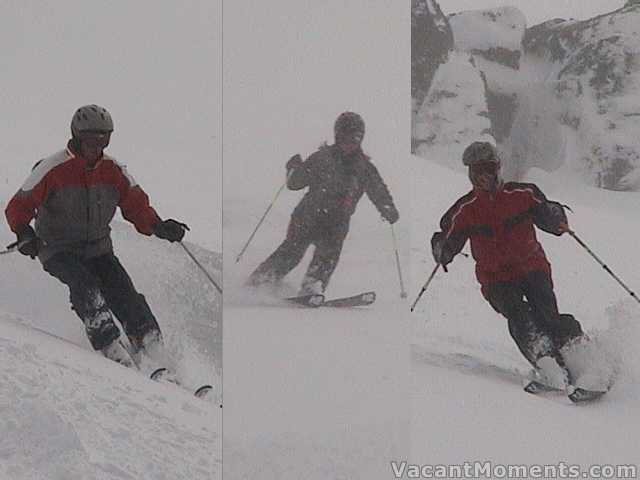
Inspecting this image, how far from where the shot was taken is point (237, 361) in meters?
2.57

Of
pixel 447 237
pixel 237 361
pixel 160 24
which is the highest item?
pixel 160 24

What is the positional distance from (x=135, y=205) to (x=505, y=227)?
3.42ft

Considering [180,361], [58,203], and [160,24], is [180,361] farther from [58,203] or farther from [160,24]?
[160,24]

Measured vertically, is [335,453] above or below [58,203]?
below

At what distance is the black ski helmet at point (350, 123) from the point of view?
100 inches

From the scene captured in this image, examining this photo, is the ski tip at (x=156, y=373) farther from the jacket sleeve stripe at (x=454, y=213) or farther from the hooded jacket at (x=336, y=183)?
the jacket sleeve stripe at (x=454, y=213)

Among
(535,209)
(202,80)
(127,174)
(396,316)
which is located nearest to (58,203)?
(127,174)

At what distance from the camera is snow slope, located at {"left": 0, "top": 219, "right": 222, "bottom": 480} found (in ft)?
7.95

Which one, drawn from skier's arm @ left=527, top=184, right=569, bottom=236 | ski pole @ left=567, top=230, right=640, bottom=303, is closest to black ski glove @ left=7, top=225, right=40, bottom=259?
skier's arm @ left=527, top=184, right=569, bottom=236

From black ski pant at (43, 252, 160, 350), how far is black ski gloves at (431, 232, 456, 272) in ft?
2.67

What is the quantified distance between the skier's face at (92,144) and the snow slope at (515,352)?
88 centimetres

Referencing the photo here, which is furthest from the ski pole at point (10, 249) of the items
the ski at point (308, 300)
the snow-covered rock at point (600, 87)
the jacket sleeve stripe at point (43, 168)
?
the snow-covered rock at point (600, 87)

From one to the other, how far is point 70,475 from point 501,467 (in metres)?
1.19

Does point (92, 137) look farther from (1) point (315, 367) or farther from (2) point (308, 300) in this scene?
(1) point (315, 367)
